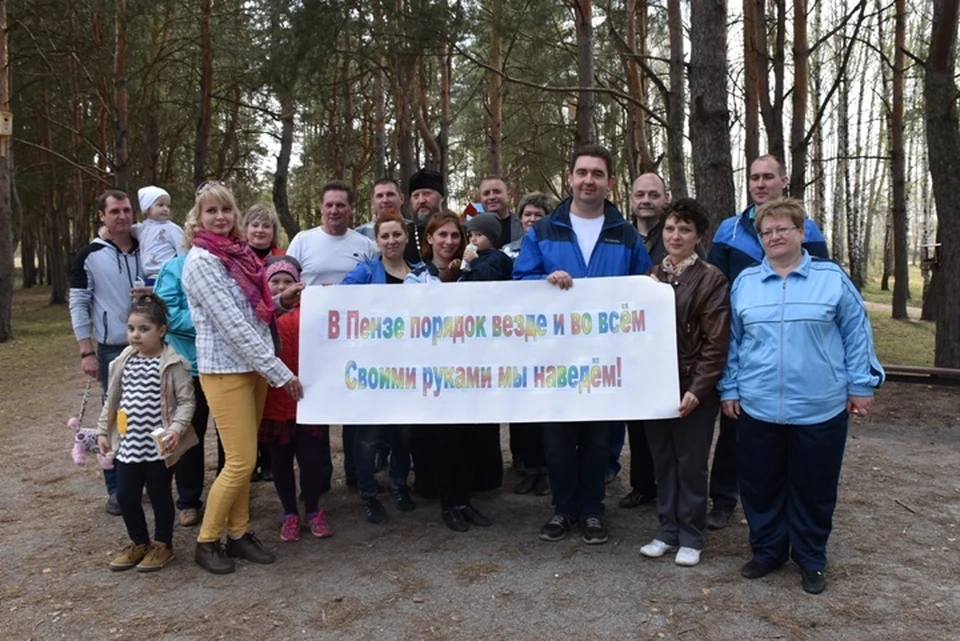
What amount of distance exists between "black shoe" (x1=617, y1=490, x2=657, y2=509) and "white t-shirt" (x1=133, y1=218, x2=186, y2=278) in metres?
3.55

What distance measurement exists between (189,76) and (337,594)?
828 inches

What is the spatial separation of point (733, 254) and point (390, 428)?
8.27ft

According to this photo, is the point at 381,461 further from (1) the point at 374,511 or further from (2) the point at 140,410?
(2) the point at 140,410

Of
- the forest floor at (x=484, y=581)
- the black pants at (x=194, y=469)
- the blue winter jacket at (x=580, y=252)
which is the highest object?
the blue winter jacket at (x=580, y=252)

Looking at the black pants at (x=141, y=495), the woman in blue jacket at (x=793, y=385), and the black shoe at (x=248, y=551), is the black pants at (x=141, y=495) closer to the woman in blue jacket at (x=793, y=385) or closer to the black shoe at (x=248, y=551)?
the black shoe at (x=248, y=551)

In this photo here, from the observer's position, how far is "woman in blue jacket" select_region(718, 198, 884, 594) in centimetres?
352

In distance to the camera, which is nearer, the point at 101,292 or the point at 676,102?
the point at 101,292

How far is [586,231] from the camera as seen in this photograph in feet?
14.0

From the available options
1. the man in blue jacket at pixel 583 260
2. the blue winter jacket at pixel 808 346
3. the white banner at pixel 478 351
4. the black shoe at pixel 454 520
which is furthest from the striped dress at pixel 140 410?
the blue winter jacket at pixel 808 346

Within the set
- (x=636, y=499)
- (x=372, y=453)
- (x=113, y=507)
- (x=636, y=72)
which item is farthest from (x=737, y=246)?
(x=636, y=72)

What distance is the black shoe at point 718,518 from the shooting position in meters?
4.48

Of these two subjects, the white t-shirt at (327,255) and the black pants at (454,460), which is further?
the white t-shirt at (327,255)

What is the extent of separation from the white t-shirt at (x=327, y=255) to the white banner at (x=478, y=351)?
2.67 ft

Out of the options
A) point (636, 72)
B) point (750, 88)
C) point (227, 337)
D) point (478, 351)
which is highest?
point (636, 72)
